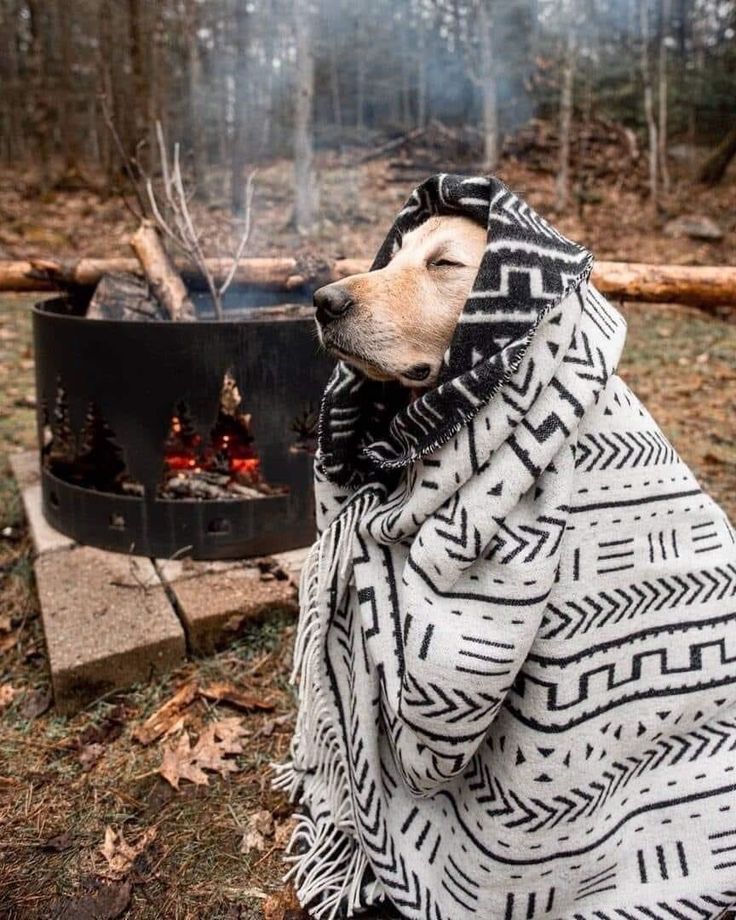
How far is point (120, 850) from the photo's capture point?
199 cm

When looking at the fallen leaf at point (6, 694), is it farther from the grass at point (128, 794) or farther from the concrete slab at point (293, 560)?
the concrete slab at point (293, 560)

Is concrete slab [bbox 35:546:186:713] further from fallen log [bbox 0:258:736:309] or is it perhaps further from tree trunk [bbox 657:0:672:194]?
tree trunk [bbox 657:0:672:194]

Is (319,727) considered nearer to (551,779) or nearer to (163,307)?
(551,779)

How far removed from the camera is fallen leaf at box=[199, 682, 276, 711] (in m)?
2.55

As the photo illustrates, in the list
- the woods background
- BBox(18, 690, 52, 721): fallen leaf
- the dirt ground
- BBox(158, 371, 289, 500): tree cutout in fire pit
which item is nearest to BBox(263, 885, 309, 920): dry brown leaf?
BBox(18, 690, 52, 721): fallen leaf

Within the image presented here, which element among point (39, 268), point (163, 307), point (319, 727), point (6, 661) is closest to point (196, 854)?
point (319, 727)

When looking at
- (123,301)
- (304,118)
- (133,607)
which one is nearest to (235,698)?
(133,607)

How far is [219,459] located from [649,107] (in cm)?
1792

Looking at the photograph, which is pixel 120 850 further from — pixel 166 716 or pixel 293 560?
pixel 293 560

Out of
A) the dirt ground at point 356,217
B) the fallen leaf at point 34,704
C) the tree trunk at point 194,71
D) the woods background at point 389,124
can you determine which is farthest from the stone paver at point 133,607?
the tree trunk at point 194,71

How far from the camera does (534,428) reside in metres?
1.32

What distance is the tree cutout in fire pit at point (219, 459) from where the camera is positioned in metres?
3.00

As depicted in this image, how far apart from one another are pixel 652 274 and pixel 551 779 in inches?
127

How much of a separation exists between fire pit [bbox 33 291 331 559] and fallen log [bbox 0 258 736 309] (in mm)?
628
